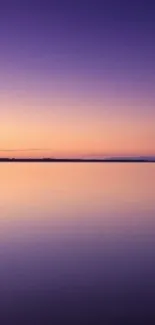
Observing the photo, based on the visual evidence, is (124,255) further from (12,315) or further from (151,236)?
(12,315)

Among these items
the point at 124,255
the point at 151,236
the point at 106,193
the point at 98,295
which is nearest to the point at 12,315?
the point at 98,295

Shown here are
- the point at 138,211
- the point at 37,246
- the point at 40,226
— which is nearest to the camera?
the point at 37,246

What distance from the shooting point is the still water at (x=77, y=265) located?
556 cm

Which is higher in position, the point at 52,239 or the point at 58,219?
the point at 58,219

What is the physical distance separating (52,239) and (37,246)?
2.47 ft

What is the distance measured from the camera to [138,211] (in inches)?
567

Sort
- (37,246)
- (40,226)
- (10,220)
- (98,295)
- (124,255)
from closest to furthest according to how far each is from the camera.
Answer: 1. (98,295)
2. (124,255)
3. (37,246)
4. (40,226)
5. (10,220)

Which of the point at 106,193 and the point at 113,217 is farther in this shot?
the point at 106,193

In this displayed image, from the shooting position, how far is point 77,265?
25.6ft

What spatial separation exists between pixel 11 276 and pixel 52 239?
3.07 meters

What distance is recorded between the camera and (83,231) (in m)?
11.0

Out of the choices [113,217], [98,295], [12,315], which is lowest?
[12,315]

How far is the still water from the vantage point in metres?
5.56

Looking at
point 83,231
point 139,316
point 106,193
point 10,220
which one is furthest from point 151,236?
point 106,193
